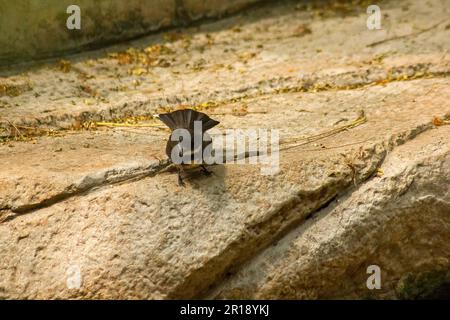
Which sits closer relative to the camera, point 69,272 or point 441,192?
point 69,272

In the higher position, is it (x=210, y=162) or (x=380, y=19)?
(x=380, y=19)

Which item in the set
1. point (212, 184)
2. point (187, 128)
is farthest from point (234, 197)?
Result: point (187, 128)

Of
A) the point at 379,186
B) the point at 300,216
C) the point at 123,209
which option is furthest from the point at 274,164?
the point at 123,209

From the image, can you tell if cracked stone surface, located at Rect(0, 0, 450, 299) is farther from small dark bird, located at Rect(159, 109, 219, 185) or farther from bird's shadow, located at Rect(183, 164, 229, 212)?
small dark bird, located at Rect(159, 109, 219, 185)

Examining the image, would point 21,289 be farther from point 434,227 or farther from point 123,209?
point 434,227

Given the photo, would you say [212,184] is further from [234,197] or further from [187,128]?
[187,128]

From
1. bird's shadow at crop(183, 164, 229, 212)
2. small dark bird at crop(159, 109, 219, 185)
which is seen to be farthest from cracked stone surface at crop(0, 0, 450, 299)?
small dark bird at crop(159, 109, 219, 185)

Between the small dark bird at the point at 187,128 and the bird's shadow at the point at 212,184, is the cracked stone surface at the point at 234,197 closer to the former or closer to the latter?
the bird's shadow at the point at 212,184

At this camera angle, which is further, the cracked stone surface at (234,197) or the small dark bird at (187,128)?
the small dark bird at (187,128)

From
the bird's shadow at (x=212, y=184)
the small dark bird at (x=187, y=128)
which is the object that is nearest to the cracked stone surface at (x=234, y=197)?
the bird's shadow at (x=212, y=184)
